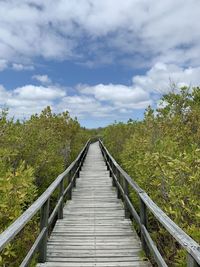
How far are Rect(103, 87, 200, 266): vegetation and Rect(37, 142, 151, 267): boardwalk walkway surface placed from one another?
690mm

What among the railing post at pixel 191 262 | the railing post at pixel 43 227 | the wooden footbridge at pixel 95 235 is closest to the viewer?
the railing post at pixel 191 262

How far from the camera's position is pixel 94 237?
5973 millimetres

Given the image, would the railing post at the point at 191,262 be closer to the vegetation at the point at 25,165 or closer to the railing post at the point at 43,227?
Result: the vegetation at the point at 25,165

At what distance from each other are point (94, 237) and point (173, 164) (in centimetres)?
196

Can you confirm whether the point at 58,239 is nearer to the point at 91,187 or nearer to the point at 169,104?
the point at 91,187

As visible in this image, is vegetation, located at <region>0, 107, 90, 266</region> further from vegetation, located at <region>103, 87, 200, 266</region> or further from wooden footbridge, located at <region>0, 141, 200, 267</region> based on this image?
vegetation, located at <region>103, 87, 200, 266</region>

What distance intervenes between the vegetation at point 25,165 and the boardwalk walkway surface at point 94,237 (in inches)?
25.7

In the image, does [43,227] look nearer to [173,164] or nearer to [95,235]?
[95,235]

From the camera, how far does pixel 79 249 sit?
210 inches

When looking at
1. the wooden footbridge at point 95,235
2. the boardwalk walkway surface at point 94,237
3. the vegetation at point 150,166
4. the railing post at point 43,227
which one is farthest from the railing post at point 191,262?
the railing post at point 43,227

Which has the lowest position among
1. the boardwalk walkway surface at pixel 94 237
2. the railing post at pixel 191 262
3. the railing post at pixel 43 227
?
the boardwalk walkway surface at pixel 94 237

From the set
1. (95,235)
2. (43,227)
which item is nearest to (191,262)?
(43,227)

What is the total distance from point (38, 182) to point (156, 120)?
4.79m

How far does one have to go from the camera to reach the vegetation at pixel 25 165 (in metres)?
4.84
